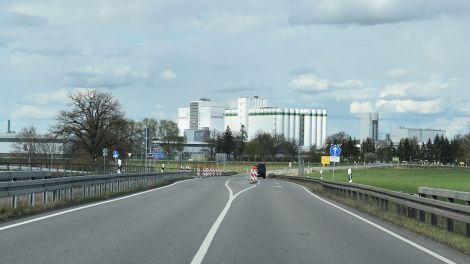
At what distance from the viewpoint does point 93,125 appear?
89.5 m

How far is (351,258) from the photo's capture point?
988cm

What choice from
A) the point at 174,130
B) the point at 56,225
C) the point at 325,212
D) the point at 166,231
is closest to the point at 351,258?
the point at 166,231

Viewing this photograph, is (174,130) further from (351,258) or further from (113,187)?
(351,258)

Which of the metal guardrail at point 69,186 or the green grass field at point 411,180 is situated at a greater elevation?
the metal guardrail at point 69,186

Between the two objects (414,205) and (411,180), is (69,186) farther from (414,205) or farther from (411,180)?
(411,180)

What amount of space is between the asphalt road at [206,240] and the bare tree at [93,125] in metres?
72.6

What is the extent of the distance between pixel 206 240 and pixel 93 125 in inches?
3164

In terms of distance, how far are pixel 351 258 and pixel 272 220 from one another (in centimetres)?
654

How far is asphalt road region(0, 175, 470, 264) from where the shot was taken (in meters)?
9.75

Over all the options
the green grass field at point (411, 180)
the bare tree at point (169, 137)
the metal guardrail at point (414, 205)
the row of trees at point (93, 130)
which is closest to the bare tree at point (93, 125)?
the row of trees at point (93, 130)

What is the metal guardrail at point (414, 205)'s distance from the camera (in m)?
12.9

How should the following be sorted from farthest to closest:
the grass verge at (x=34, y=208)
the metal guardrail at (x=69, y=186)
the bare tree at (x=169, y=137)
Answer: the bare tree at (x=169, y=137) → the metal guardrail at (x=69, y=186) → the grass verge at (x=34, y=208)

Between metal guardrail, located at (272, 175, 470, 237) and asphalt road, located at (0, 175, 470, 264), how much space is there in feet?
2.84

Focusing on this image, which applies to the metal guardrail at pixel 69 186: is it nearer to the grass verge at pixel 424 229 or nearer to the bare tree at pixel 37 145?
the grass verge at pixel 424 229
